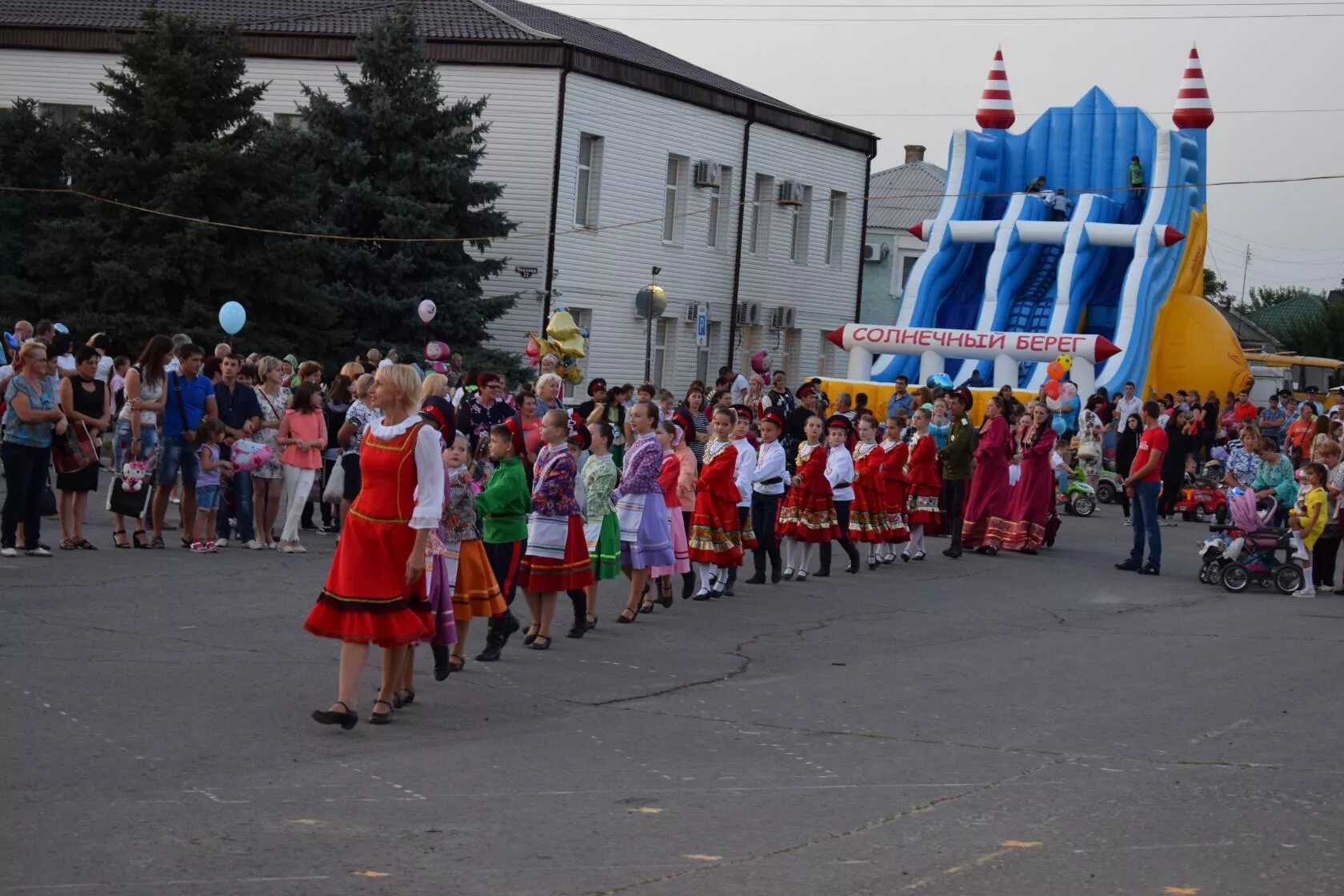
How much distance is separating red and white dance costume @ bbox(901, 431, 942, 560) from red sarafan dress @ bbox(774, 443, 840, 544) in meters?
2.58

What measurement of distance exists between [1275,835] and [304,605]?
7478 mm

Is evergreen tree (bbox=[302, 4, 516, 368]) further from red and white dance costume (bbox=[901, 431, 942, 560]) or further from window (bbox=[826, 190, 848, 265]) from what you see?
window (bbox=[826, 190, 848, 265])

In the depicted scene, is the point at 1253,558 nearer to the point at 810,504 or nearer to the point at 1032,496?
the point at 1032,496

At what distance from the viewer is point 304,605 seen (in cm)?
1255

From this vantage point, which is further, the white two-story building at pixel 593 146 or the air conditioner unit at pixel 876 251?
the air conditioner unit at pixel 876 251

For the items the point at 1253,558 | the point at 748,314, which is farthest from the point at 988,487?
the point at 748,314

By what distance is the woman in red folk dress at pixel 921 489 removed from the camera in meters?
19.1

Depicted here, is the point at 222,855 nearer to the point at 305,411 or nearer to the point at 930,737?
the point at 930,737

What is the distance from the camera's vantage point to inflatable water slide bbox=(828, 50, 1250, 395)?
3841cm

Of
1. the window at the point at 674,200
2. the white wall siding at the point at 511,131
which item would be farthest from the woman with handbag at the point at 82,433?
the window at the point at 674,200

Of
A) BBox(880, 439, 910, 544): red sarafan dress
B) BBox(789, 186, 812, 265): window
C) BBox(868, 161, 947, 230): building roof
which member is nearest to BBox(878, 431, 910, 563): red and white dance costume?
BBox(880, 439, 910, 544): red sarafan dress

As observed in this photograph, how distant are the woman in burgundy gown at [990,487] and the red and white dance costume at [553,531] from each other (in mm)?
9330

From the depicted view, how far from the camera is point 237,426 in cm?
1595

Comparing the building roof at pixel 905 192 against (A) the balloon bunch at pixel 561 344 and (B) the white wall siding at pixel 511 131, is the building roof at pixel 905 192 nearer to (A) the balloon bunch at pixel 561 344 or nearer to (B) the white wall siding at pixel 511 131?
(B) the white wall siding at pixel 511 131
